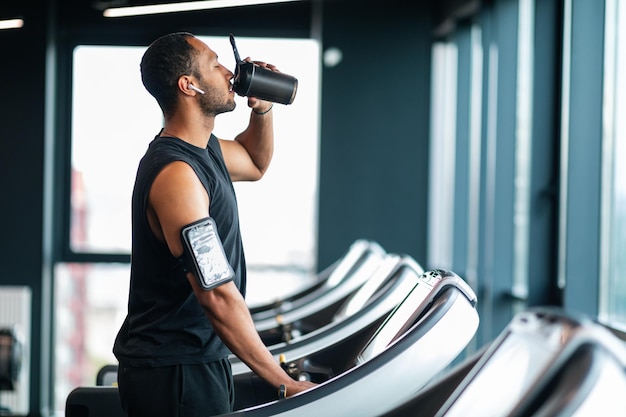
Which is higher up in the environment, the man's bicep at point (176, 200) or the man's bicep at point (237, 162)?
the man's bicep at point (237, 162)

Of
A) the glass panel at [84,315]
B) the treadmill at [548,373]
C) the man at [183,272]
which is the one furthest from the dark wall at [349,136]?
the treadmill at [548,373]

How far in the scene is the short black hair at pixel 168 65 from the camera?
194cm

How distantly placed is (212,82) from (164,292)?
45cm

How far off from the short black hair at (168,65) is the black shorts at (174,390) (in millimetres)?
542

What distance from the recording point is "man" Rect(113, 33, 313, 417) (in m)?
1.78

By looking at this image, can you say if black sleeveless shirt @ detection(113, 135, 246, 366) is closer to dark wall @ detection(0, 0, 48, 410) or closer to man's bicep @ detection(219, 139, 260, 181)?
man's bicep @ detection(219, 139, 260, 181)

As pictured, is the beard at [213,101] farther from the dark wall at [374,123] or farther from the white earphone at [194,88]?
the dark wall at [374,123]

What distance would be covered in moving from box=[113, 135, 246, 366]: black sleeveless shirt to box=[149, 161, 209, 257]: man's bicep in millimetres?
24

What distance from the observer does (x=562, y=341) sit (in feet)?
3.33

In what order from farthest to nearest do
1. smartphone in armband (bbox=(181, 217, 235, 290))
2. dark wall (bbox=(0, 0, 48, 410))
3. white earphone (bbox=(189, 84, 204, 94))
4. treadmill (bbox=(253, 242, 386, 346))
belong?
dark wall (bbox=(0, 0, 48, 410)) → treadmill (bbox=(253, 242, 386, 346)) → white earphone (bbox=(189, 84, 204, 94)) → smartphone in armband (bbox=(181, 217, 235, 290))

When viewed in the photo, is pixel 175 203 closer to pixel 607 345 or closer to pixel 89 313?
pixel 607 345

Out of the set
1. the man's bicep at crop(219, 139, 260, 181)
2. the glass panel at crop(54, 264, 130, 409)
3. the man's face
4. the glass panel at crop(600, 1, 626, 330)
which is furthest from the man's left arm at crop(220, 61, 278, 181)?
the glass panel at crop(54, 264, 130, 409)

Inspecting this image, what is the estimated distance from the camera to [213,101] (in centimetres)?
197

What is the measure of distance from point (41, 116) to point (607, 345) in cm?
551
